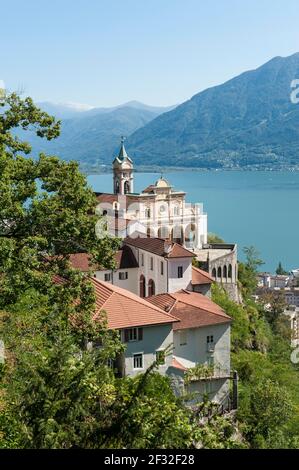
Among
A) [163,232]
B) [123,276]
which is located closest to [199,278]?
[123,276]

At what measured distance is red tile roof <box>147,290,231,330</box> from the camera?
1856 cm

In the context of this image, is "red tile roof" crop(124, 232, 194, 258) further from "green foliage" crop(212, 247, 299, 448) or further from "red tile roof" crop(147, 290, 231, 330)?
"green foliage" crop(212, 247, 299, 448)

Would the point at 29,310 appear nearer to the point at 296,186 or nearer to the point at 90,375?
the point at 90,375

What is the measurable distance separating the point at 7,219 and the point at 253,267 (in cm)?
3697

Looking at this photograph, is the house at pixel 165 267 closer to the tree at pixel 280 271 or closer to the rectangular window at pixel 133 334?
the rectangular window at pixel 133 334

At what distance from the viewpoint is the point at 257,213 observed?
116625 mm

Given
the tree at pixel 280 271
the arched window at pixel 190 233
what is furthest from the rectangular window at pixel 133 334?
the tree at pixel 280 271

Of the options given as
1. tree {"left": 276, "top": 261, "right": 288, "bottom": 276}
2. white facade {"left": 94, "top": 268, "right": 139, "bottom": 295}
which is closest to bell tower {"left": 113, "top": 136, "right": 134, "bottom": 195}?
white facade {"left": 94, "top": 268, "right": 139, "bottom": 295}

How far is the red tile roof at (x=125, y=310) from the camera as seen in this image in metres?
15.6

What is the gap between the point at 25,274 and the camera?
10695 mm

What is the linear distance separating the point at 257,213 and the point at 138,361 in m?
103

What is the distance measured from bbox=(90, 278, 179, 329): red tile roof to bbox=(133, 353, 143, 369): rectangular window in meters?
0.85

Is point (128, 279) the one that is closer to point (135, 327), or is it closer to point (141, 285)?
point (141, 285)
